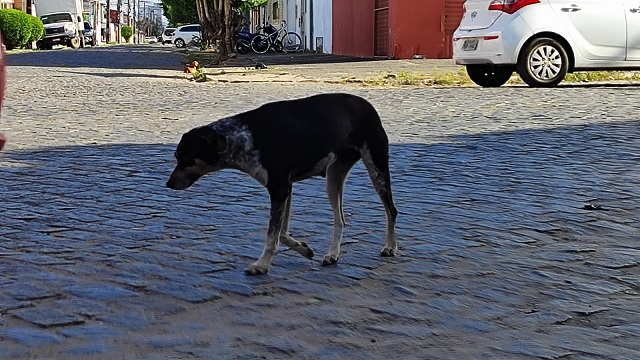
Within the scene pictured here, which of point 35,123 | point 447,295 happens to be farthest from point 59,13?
point 447,295

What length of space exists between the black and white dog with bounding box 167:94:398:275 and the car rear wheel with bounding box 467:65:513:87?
12197 mm

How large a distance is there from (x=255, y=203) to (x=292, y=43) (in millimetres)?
43483

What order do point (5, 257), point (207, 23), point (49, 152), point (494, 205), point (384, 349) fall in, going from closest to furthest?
point (384, 349)
point (5, 257)
point (494, 205)
point (49, 152)
point (207, 23)

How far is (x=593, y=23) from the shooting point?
15195 millimetres

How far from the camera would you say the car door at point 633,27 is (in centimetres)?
1507

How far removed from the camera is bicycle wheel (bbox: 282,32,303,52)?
43.7 m

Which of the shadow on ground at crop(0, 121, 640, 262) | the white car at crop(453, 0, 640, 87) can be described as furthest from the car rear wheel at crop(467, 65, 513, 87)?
the shadow on ground at crop(0, 121, 640, 262)

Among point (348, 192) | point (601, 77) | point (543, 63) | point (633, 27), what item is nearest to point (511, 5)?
point (543, 63)

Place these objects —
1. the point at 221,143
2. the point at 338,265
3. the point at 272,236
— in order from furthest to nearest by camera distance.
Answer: the point at 338,265
the point at 272,236
the point at 221,143

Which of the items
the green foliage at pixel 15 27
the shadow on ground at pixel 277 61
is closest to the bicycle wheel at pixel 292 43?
the shadow on ground at pixel 277 61

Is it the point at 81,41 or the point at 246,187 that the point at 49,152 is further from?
the point at 81,41

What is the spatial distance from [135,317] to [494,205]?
9.57 ft

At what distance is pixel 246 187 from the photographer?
6801 mm

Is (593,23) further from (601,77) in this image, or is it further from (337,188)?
(337,188)
